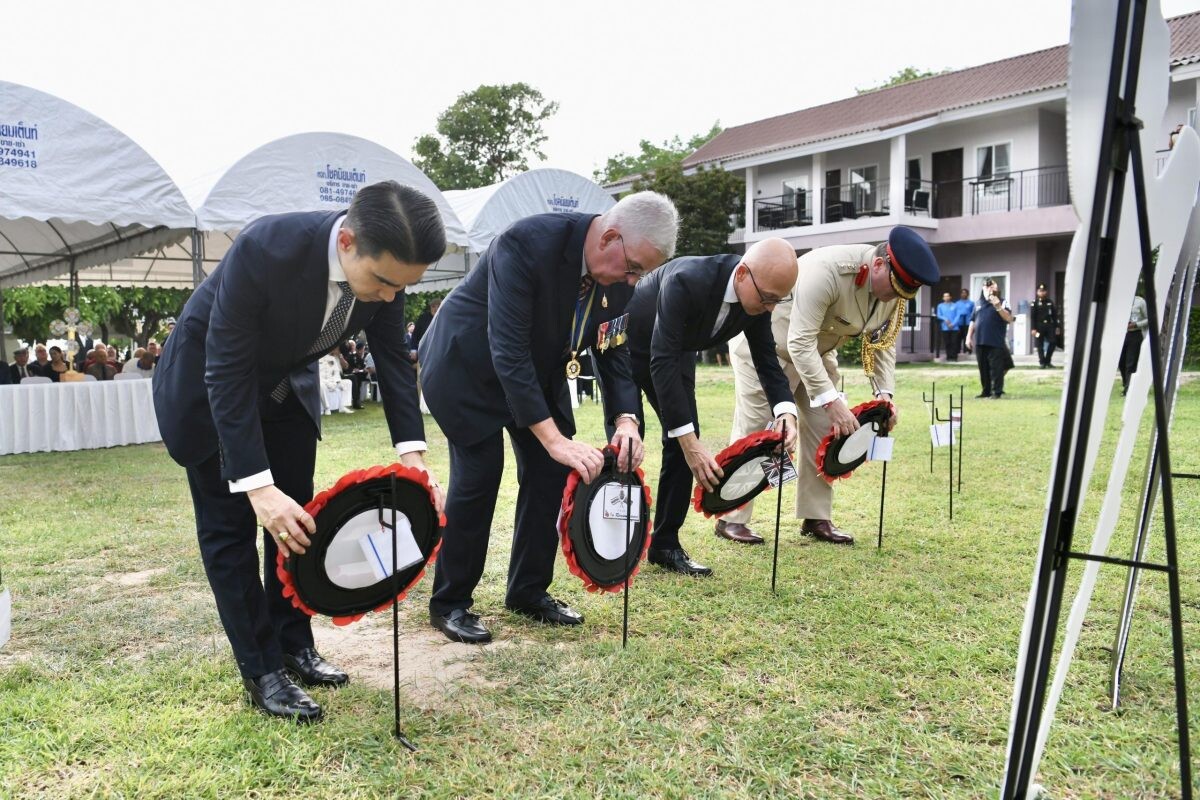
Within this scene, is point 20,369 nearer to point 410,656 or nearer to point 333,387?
point 333,387

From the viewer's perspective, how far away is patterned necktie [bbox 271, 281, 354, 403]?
268cm

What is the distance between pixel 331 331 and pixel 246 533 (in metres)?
0.69

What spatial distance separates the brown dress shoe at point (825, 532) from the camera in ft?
16.7

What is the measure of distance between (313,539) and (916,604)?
266 cm

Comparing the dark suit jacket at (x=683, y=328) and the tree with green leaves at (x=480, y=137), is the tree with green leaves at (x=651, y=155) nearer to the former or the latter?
the tree with green leaves at (x=480, y=137)

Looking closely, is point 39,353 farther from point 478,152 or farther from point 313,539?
point 478,152

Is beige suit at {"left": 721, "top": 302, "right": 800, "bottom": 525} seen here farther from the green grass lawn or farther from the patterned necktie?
the patterned necktie

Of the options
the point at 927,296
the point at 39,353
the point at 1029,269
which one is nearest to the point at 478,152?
the point at 927,296

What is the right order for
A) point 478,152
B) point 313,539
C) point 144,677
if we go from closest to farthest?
point 313,539 < point 144,677 < point 478,152

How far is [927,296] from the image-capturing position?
81.5 ft

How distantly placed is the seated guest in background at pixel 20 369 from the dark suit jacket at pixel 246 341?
9.81m

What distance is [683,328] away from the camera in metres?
4.15

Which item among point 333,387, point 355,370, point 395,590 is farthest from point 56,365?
point 395,590

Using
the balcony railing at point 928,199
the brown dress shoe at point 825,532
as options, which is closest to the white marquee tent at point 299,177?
the brown dress shoe at point 825,532
